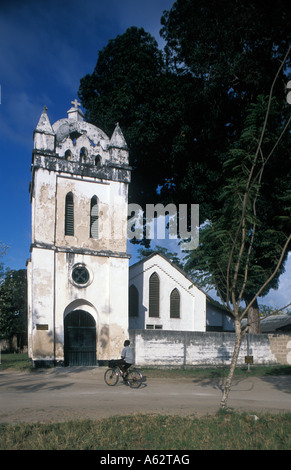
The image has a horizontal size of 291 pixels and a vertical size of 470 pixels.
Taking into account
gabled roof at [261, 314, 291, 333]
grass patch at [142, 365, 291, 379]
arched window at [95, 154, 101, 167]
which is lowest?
grass patch at [142, 365, 291, 379]

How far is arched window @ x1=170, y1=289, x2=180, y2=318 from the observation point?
28703 mm

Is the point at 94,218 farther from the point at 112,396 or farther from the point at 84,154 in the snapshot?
the point at 112,396

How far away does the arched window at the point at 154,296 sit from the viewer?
27859 mm

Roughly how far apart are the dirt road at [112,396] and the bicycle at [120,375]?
0.23 meters

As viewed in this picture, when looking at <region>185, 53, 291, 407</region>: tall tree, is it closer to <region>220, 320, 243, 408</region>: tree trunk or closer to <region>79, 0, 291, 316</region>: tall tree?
<region>220, 320, 243, 408</region>: tree trunk

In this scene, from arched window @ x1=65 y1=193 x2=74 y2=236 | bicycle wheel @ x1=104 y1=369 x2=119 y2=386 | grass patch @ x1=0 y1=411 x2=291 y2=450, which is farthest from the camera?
arched window @ x1=65 y1=193 x2=74 y2=236

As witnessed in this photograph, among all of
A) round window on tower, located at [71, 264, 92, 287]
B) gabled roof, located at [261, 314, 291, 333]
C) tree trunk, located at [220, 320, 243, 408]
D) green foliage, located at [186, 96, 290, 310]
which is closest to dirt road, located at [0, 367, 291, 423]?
tree trunk, located at [220, 320, 243, 408]

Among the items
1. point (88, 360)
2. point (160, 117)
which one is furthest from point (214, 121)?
point (88, 360)

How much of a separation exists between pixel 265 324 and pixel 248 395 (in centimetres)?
2968

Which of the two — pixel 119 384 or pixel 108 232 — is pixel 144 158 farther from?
pixel 119 384

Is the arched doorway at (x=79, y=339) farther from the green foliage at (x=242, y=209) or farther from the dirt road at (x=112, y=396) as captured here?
the green foliage at (x=242, y=209)

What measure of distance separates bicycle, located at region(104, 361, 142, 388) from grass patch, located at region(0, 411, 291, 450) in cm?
550

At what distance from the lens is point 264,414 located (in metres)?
9.88

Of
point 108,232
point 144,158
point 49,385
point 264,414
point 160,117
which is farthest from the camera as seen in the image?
point 144,158
